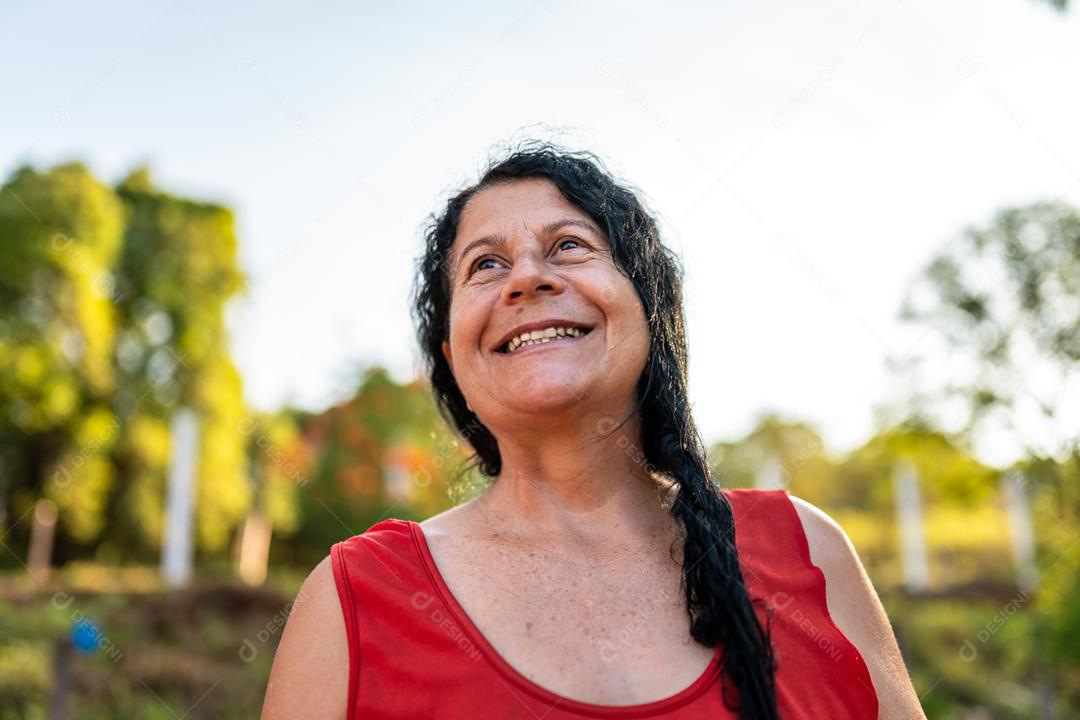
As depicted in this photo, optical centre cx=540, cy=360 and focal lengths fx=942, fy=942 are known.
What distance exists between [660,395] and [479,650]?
0.73 meters

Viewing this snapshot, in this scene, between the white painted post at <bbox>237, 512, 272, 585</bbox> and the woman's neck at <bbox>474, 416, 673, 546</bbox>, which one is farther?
the white painted post at <bbox>237, 512, 272, 585</bbox>

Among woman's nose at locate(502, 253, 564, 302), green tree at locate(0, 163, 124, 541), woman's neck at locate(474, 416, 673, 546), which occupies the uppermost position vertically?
green tree at locate(0, 163, 124, 541)

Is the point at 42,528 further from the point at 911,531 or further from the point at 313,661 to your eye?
the point at 313,661

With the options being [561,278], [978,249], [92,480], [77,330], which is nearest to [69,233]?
[77,330]

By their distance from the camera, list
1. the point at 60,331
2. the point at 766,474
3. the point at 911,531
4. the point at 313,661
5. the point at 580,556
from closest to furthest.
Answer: the point at 313,661 < the point at 580,556 < the point at 60,331 < the point at 911,531 < the point at 766,474

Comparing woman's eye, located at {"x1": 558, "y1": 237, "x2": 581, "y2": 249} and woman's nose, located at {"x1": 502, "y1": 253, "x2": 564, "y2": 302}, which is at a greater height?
woman's eye, located at {"x1": 558, "y1": 237, "x2": 581, "y2": 249}

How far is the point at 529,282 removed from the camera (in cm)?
195

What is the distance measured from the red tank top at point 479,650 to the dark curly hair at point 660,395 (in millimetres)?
67

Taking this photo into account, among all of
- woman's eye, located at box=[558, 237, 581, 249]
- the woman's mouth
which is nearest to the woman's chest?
the woman's mouth

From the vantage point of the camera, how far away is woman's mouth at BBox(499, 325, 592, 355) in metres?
1.92

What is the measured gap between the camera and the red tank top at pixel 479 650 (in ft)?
5.22

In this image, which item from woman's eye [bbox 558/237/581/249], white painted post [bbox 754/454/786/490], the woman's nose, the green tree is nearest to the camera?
the woman's nose

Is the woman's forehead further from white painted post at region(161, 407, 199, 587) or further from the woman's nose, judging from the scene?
white painted post at region(161, 407, 199, 587)

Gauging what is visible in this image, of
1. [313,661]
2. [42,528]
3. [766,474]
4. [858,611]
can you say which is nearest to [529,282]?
[313,661]
